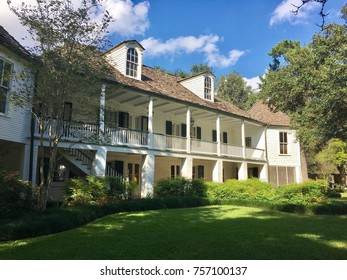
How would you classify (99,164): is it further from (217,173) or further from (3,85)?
(217,173)

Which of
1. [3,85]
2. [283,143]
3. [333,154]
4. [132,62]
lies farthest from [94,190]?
[333,154]

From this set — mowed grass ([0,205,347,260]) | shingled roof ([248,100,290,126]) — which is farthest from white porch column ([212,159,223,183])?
mowed grass ([0,205,347,260])

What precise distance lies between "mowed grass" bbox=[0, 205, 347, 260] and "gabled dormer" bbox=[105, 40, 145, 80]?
12.6 meters

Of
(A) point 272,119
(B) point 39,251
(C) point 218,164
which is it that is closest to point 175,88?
(C) point 218,164

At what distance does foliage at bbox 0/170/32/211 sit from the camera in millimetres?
11336

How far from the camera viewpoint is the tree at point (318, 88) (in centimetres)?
1700

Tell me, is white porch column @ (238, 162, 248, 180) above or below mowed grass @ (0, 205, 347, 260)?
above

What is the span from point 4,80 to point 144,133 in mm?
8657

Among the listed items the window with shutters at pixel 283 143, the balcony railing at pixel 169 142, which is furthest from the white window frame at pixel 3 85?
the window with shutters at pixel 283 143

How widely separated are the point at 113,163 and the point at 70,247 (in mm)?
14742

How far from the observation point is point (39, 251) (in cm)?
707

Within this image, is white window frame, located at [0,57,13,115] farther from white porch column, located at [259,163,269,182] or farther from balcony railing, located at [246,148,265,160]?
white porch column, located at [259,163,269,182]

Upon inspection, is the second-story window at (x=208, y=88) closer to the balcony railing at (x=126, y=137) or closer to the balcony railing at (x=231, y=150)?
the balcony railing at (x=231, y=150)

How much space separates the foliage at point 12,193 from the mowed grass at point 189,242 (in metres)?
3.25
